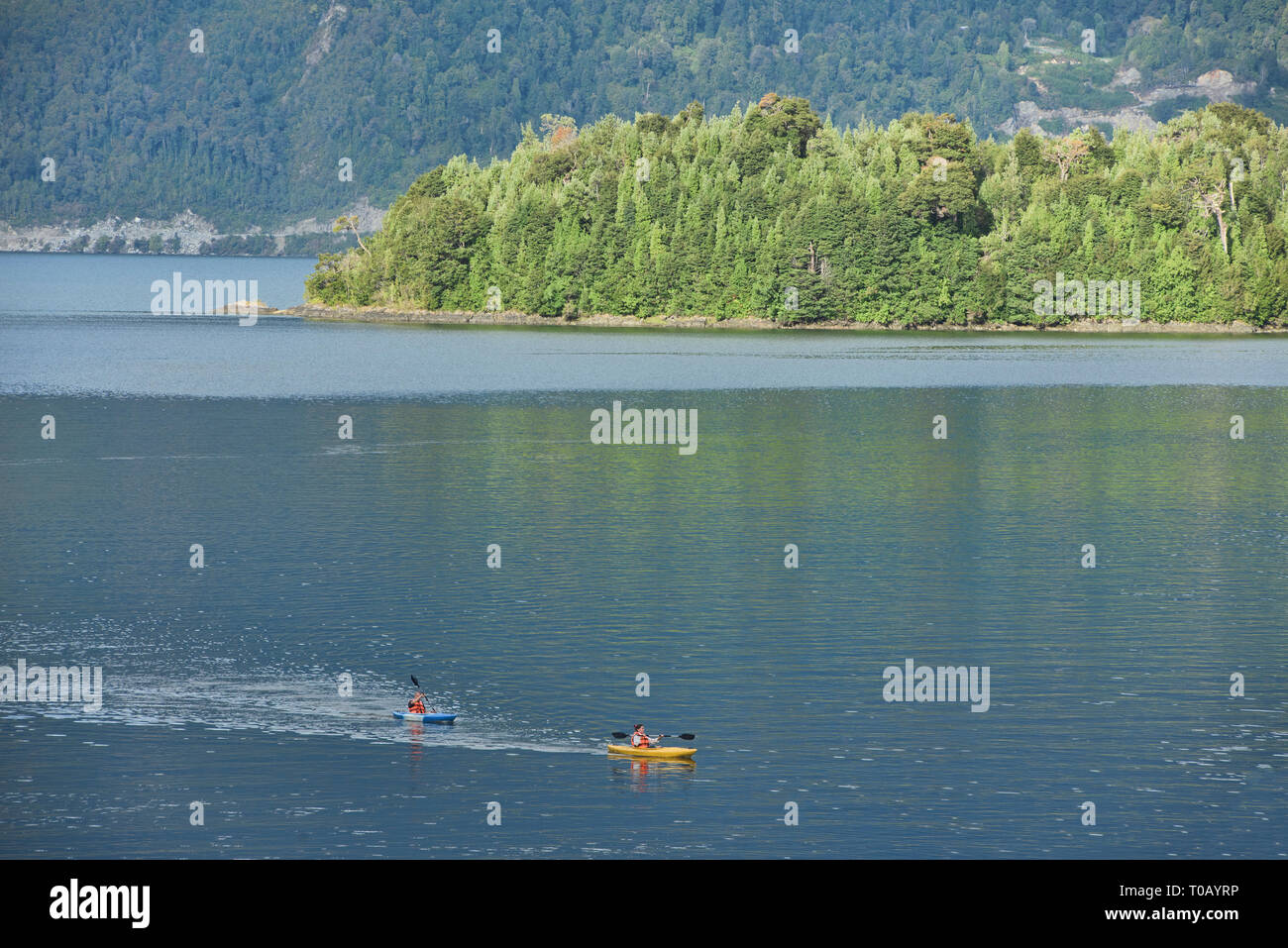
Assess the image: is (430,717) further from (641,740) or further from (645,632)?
(645,632)

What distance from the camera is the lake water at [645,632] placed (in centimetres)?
3005

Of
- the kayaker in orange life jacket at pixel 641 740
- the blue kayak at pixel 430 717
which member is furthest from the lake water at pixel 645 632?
the kayaker in orange life jacket at pixel 641 740

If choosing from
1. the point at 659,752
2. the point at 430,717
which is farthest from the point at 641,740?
the point at 430,717

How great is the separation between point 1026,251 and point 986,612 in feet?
516

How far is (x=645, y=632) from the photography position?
43.5 meters

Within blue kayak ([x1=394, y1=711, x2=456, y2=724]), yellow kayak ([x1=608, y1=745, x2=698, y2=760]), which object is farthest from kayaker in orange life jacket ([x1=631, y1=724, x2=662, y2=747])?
blue kayak ([x1=394, y1=711, x2=456, y2=724])

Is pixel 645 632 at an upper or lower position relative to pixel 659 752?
upper

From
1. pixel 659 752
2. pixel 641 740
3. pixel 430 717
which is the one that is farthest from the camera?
pixel 430 717

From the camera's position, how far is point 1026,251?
197250 mm

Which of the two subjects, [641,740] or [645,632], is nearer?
[641,740]

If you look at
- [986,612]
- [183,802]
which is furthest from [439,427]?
[183,802]

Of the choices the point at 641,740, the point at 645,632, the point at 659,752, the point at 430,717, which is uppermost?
the point at 645,632

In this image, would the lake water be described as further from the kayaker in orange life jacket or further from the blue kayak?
the kayaker in orange life jacket
